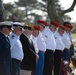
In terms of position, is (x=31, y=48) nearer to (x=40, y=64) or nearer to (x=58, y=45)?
(x=40, y=64)

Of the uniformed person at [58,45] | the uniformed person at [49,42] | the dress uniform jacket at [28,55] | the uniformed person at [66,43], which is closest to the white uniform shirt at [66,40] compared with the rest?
the uniformed person at [66,43]

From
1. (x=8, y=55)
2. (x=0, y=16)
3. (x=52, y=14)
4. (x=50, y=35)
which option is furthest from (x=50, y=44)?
→ (x=52, y=14)

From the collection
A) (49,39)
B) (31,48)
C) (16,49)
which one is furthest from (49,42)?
(16,49)

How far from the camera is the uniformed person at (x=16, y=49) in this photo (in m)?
6.71

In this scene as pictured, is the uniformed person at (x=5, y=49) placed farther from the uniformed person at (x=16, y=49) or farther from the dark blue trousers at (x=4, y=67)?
the uniformed person at (x=16, y=49)

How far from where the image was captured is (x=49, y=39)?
28.3ft

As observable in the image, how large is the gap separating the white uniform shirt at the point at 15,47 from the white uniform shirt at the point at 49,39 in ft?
6.32

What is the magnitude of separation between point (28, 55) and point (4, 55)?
1.12 metres

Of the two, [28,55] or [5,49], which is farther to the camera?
[28,55]

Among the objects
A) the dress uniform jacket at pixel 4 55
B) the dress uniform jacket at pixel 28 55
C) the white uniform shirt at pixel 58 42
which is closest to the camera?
the dress uniform jacket at pixel 4 55

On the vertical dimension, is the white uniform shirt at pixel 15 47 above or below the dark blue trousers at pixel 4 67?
above

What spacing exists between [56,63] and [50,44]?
1.12 m

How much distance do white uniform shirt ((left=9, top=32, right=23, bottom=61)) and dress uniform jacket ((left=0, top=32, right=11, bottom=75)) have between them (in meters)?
0.42

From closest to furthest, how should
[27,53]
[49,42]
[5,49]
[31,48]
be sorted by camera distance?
[5,49] → [27,53] → [31,48] → [49,42]
